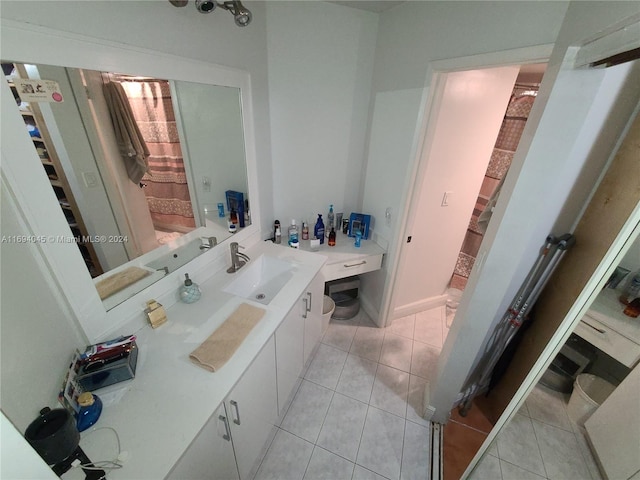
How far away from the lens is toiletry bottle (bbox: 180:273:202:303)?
1.27 metres

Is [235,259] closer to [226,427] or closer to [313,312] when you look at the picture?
[313,312]

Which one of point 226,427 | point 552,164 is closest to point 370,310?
point 226,427

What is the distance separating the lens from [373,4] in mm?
1561

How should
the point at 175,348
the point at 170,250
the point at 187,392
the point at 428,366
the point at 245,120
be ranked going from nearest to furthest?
the point at 187,392 → the point at 175,348 → the point at 170,250 → the point at 245,120 → the point at 428,366

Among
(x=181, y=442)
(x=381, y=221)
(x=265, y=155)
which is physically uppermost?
(x=265, y=155)

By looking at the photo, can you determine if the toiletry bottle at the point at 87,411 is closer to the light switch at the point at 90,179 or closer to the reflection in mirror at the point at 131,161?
the reflection in mirror at the point at 131,161

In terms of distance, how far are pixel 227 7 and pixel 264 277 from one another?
1.40 metres

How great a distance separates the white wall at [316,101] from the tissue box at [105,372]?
1379 mm

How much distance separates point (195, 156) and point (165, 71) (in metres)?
0.38

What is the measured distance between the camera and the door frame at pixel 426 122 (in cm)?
104

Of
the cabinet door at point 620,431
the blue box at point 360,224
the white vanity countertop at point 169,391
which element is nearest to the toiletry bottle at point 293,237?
the blue box at point 360,224

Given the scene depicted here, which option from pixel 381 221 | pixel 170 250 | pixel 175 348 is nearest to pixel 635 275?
pixel 381 221

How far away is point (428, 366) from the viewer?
1.95 metres

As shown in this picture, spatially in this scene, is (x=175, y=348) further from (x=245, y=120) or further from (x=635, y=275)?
(x=635, y=275)
